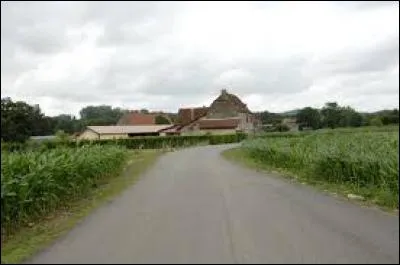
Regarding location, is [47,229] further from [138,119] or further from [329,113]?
[138,119]

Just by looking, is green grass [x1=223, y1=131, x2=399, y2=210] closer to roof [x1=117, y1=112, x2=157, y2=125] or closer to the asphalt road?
the asphalt road

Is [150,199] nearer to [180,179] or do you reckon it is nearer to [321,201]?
[321,201]

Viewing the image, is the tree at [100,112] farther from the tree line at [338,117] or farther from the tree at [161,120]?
the tree line at [338,117]

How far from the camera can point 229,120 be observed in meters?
106

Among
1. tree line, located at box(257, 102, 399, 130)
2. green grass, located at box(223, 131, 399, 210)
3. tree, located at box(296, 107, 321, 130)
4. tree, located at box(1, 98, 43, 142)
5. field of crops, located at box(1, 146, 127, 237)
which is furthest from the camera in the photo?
tree, located at box(1, 98, 43, 142)

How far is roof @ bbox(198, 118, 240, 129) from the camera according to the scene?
341 feet

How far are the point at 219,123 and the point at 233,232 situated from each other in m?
96.3

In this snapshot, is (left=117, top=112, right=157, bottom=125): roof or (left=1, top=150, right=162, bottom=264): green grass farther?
(left=117, top=112, right=157, bottom=125): roof

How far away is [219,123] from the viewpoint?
Answer: 346ft

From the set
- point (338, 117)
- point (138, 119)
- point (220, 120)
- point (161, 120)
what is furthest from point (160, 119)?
point (338, 117)

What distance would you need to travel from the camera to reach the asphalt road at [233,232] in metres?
7.37

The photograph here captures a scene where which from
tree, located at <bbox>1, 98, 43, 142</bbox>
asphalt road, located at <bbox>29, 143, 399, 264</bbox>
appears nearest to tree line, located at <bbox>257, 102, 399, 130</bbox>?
asphalt road, located at <bbox>29, 143, 399, 264</bbox>

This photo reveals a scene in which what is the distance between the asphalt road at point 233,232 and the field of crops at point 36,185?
1369 millimetres

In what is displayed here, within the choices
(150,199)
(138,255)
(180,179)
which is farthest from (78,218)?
(180,179)
